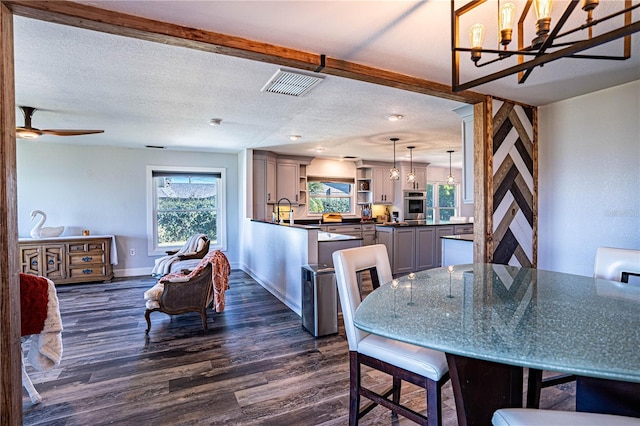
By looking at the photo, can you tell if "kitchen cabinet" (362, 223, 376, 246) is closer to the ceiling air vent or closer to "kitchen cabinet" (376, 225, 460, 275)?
"kitchen cabinet" (376, 225, 460, 275)

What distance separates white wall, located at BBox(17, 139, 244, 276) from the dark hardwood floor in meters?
2.23

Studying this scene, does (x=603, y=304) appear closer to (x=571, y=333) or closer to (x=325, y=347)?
(x=571, y=333)

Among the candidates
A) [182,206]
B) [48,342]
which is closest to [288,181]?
[182,206]

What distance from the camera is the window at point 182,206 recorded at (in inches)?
239

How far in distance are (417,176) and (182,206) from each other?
546 cm

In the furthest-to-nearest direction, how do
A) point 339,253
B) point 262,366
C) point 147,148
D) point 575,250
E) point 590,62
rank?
point 147,148, point 575,250, point 262,366, point 590,62, point 339,253

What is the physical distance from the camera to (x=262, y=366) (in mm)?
2623

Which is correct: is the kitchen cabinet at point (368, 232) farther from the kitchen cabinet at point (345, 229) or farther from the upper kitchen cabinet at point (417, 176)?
the upper kitchen cabinet at point (417, 176)

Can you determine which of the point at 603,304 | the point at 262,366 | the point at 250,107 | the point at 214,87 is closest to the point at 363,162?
the point at 250,107

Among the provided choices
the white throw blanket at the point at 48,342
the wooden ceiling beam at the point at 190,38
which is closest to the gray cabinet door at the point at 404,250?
the wooden ceiling beam at the point at 190,38

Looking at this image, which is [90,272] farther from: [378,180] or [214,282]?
[378,180]

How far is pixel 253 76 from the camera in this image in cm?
264

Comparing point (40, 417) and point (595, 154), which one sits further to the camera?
point (595, 154)

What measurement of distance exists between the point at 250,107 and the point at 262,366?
8.42 feet
